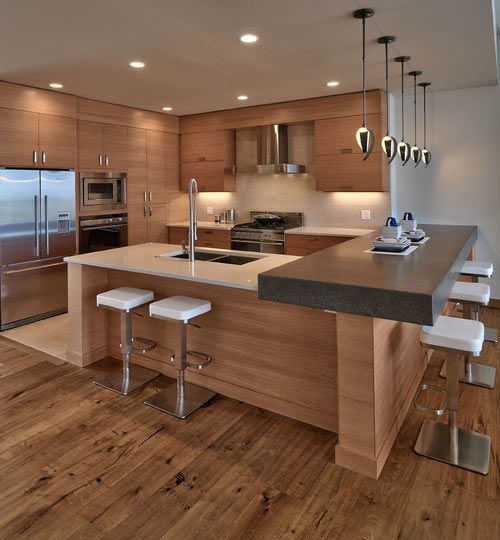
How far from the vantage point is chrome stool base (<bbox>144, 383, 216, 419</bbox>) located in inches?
113

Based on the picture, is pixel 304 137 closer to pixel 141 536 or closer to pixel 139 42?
pixel 139 42

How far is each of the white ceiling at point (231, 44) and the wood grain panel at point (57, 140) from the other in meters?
0.36

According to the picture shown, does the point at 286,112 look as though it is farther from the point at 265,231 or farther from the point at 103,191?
the point at 103,191

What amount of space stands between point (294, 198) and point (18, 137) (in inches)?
133

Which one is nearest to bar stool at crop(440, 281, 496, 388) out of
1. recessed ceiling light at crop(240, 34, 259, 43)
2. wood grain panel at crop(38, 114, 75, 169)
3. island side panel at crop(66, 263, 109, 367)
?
recessed ceiling light at crop(240, 34, 259, 43)

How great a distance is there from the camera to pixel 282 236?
18.2 ft

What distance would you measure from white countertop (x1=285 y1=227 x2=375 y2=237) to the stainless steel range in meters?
0.21

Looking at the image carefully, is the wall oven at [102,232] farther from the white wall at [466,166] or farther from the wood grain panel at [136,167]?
the white wall at [466,166]

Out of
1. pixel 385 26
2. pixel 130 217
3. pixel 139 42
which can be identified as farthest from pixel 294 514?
pixel 130 217

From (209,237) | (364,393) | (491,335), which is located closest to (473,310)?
(491,335)

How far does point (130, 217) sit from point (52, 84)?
1.91 metres

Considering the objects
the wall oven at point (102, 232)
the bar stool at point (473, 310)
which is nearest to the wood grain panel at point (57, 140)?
→ the wall oven at point (102, 232)

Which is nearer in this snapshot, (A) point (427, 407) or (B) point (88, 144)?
(A) point (427, 407)

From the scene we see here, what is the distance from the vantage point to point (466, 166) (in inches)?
201
